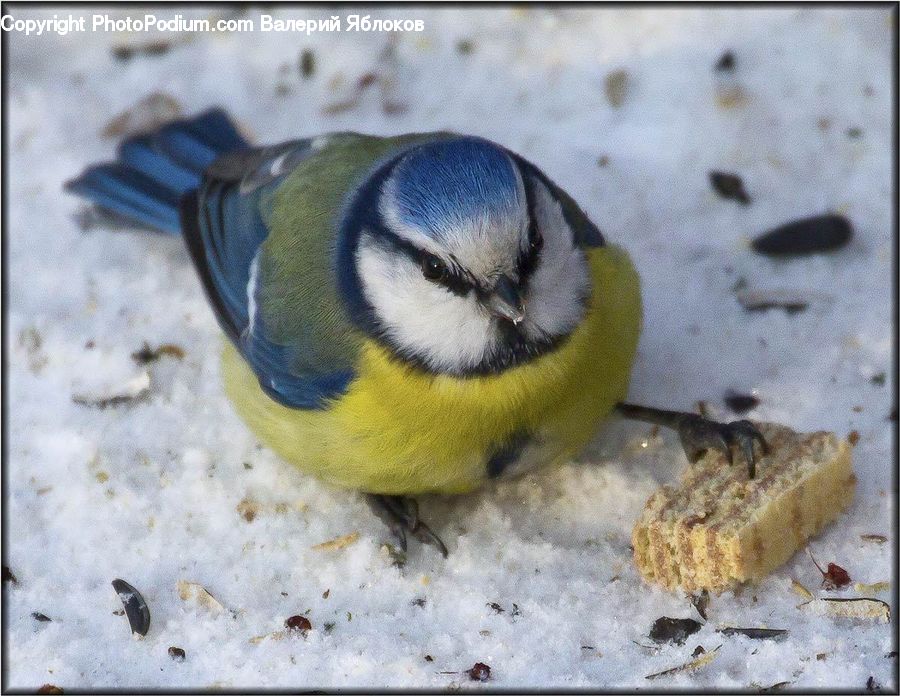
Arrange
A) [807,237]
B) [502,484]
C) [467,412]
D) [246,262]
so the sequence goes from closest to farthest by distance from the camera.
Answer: [467,412] → [502,484] → [246,262] → [807,237]

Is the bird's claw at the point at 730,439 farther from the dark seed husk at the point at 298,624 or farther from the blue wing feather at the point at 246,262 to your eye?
the dark seed husk at the point at 298,624

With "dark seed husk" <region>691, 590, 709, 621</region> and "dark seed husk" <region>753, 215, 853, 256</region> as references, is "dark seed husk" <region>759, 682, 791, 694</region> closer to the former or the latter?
"dark seed husk" <region>691, 590, 709, 621</region>

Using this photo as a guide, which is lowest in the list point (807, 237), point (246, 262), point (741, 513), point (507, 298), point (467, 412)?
point (741, 513)

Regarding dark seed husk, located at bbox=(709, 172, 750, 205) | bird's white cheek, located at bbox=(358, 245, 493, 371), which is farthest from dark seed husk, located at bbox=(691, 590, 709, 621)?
dark seed husk, located at bbox=(709, 172, 750, 205)

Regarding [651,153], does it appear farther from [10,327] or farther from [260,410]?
[10,327]

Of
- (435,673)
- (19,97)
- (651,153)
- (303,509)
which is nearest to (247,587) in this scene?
(303,509)

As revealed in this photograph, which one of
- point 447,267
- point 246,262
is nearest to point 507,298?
point 447,267

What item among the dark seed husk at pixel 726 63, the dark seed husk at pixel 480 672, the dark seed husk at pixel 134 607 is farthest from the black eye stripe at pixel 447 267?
the dark seed husk at pixel 726 63

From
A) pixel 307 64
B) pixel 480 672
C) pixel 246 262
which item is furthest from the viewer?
pixel 307 64

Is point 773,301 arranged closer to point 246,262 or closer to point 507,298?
point 507,298
